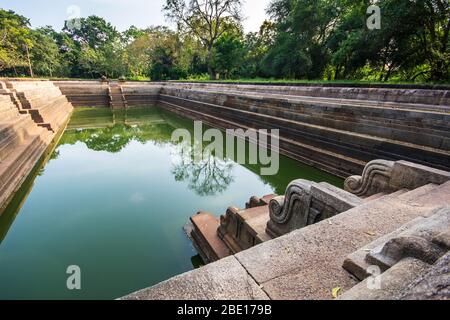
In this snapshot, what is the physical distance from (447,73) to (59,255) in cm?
1128

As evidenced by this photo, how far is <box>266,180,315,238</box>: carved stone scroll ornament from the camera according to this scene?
7.06 feet

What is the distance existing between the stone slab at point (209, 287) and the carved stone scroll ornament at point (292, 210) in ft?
3.16

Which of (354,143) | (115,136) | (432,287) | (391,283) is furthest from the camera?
(115,136)

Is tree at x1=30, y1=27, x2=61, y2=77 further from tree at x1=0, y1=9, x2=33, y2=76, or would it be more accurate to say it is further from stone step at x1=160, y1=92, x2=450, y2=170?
stone step at x1=160, y1=92, x2=450, y2=170

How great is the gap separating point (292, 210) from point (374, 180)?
4.71ft

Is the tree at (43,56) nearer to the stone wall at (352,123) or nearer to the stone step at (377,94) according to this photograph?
the stone wall at (352,123)

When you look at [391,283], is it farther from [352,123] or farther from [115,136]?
[115,136]

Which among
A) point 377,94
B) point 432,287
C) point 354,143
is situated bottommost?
point 354,143

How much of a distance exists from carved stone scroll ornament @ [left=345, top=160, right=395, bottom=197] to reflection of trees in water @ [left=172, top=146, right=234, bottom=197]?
246 centimetres

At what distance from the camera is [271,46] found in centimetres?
1872

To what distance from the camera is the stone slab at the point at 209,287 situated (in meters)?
1.20

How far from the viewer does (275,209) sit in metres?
2.35

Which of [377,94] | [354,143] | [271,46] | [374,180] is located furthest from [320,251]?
[271,46]

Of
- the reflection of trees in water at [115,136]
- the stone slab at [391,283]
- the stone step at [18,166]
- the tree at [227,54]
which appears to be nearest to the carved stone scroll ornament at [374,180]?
the stone slab at [391,283]
